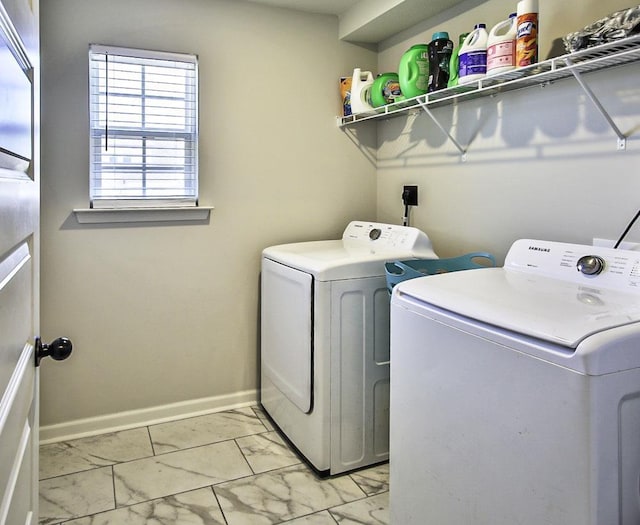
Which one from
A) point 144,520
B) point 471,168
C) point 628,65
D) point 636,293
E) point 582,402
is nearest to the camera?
point 582,402

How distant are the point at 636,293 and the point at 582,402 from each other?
0.53 m

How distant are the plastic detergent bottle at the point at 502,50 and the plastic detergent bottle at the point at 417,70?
432mm

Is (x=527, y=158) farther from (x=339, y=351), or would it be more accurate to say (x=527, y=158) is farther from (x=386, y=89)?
(x=339, y=351)

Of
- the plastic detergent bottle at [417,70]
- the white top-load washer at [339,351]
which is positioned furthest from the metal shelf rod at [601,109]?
the white top-load washer at [339,351]

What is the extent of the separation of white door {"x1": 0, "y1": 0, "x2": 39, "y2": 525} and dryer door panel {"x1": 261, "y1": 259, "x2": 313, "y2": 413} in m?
1.27

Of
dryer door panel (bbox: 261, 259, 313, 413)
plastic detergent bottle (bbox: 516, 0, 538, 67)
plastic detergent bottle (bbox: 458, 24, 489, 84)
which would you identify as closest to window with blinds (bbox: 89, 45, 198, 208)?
dryer door panel (bbox: 261, 259, 313, 413)

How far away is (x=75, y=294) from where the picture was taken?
7.98 ft

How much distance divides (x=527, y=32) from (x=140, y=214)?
6.04 feet

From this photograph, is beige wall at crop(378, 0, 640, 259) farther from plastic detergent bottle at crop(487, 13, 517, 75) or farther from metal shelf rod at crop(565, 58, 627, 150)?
plastic detergent bottle at crop(487, 13, 517, 75)

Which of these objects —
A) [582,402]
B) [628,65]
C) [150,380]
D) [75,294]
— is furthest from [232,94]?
[582,402]

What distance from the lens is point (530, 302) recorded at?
1.30 m

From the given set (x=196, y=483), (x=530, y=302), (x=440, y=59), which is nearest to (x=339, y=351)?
(x=196, y=483)

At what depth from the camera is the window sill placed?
2402 millimetres

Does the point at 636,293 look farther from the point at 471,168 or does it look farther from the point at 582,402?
the point at 471,168
